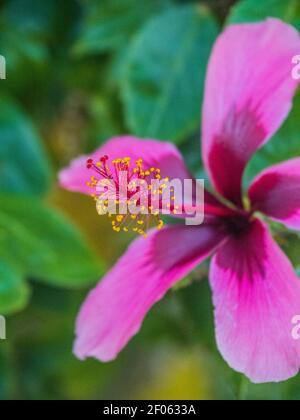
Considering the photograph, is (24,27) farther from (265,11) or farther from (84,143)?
(265,11)

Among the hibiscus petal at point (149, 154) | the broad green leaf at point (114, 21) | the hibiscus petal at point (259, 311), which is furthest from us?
the broad green leaf at point (114, 21)

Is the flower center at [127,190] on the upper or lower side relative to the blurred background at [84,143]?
lower

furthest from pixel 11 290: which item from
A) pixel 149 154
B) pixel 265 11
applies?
pixel 265 11

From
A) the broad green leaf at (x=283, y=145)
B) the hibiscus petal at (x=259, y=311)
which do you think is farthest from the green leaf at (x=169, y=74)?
the hibiscus petal at (x=259, y=311)

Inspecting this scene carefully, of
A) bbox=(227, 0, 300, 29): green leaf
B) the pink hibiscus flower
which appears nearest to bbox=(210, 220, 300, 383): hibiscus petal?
the pink hibiscus flower

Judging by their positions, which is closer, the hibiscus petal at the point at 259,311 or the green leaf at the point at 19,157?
the hibiscus petal at the point at 259,311

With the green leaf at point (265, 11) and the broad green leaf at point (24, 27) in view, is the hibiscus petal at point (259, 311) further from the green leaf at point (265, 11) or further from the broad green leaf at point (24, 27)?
the broad green leaf at point (24, 27)

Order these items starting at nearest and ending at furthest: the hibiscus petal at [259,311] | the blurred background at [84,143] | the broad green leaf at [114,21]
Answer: the hibiscus petal at [259,311]
the blurred background at [84,143]
the broad green leaf at [114,21]
